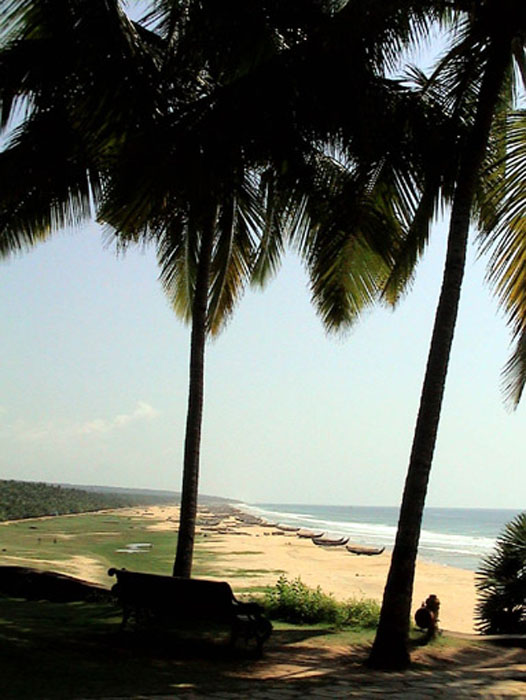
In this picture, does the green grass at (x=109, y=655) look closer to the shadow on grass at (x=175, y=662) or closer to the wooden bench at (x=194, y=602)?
the shadow on grass at (x=175, y=662)

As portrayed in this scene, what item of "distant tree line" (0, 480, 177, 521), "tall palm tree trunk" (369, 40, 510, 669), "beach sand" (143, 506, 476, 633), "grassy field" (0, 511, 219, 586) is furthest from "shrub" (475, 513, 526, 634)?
"distant tree line" (0, 480, 177, 521)

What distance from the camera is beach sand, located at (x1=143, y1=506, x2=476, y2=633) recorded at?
21.4 m

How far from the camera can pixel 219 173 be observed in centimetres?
951

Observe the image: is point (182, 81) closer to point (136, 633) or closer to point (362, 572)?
point (136, 633)

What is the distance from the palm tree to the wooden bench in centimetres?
136

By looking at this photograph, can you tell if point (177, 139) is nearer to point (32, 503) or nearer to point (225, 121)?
point (225, 121)

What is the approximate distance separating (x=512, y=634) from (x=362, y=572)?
20066mm

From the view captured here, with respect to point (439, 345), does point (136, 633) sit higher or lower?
lower

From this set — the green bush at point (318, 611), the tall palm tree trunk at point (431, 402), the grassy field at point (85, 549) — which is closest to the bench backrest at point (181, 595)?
the tall palm tree trunk at point (431, 402)

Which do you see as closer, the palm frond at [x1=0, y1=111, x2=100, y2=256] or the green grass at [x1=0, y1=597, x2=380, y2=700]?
the green grass at [x1=0, y1=597, x2=380, y2=700]

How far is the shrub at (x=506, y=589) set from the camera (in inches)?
431

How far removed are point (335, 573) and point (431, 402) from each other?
73.7ft

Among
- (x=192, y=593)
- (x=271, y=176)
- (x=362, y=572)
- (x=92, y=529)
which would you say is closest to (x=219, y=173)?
(x=271, y=176)

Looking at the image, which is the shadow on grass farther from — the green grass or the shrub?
the shrub
